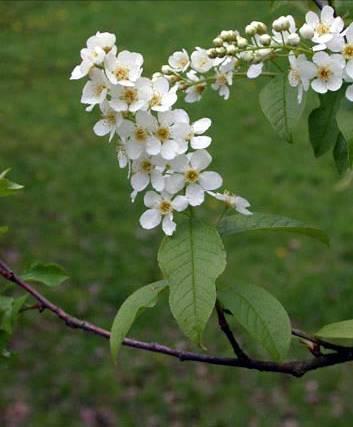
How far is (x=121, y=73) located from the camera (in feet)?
3.67

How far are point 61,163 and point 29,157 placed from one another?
30cm

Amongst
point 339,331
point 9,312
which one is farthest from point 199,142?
point 9,312

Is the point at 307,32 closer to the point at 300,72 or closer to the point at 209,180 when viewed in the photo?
the point at 300,72

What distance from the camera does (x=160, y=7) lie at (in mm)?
11555

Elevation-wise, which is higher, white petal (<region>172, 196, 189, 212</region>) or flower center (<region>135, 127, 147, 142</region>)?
flower center (<region>135, 127, 147, 142</region>)

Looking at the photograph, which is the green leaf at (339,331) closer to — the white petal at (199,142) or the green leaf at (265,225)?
the green leaf at (265,225)

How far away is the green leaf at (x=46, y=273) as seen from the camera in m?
1.66

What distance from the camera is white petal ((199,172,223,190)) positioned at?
46.8 inches

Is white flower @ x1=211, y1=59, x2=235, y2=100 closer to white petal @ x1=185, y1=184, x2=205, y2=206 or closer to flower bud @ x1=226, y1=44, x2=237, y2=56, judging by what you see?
flower bud @ x1=226, y1=44, x2=237, y2=56

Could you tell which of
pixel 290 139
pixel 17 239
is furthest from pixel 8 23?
pixel 290 139

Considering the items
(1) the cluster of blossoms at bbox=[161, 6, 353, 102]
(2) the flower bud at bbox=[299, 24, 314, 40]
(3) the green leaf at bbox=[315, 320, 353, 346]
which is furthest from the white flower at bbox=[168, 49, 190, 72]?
(3) the green leaf at bbox=[315, 320, 353, 346]

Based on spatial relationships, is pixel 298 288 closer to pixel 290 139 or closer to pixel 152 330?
pixel 152 330

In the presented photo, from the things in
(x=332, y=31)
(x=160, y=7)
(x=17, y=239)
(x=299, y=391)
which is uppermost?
(x=332, y=31)

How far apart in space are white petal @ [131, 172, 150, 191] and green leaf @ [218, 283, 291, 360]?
0.23 meters
